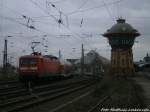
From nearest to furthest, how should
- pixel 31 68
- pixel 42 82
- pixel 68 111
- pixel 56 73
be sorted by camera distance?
pixel 68 111
pixel 31 68
pixel 42 82
pixel 56 73

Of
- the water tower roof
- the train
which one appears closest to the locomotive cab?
the train

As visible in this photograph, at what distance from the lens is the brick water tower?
254ft

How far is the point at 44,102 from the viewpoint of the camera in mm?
22188

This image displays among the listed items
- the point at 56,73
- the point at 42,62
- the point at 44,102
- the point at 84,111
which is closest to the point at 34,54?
the point at 42,62

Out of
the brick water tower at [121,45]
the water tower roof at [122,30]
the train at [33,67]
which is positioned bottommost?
the train at [33,67]

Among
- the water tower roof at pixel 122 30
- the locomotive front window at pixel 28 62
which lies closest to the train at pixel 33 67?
the locomotive front window at pixel 28 62

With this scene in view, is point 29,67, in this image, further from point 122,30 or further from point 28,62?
point 122,30

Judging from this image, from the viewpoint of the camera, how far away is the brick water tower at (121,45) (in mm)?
77500

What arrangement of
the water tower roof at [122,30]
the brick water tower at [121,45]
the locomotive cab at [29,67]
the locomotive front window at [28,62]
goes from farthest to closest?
the brick water tower at [121,45]
the water tower roof at [122,30]
the locomotive front window at [28,62]
the locomotive cab at [29,67]

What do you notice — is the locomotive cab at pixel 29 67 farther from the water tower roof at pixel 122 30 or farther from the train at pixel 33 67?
the water tower roof at pixel 122 30

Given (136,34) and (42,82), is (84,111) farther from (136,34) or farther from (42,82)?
(136,34)

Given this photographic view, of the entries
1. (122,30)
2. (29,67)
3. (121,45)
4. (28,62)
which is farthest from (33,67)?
(121,45)

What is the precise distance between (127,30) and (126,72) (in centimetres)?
947

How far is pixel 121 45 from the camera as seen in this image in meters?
78.2
